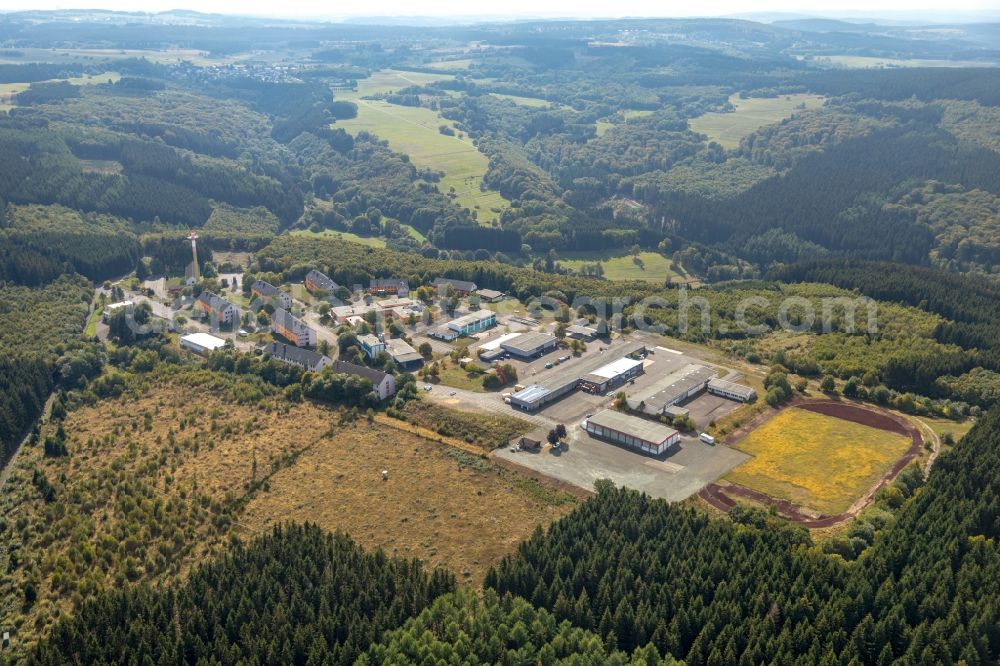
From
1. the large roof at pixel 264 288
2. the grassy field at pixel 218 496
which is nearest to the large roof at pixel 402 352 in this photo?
the grassy field at pixel 218 496

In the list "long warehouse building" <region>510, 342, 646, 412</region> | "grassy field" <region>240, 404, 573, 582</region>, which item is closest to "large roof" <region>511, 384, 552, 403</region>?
"long warehouse building" <region>510, 342, 646, 412</region>

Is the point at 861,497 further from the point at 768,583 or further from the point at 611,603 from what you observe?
the point at 611,603

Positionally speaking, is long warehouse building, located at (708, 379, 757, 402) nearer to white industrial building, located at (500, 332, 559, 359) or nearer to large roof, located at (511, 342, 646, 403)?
large roof, located at (511, 342, 646, 403)

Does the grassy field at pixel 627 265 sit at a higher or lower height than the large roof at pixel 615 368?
lower

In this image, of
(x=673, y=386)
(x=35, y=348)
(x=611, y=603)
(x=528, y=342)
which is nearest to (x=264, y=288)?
(x=35, y=348)

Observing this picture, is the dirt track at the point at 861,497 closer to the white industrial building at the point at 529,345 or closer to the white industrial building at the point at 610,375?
the white industrial building at the point at 610,375

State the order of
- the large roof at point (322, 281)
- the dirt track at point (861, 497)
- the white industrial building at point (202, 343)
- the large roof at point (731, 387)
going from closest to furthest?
the dirt track at point (861, 497)
the large roof at point (731, 387)
the white industrial building at point (202, 343)
the large roof at point (322, 281)

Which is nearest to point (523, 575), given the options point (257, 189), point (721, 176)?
point (257, 189)

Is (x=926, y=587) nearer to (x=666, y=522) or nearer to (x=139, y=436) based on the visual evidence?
(x=666, y=522)
